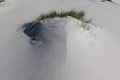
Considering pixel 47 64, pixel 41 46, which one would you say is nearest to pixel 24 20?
pixel 41 46

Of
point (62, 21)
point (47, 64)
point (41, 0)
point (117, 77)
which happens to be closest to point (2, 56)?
point (47, 64)

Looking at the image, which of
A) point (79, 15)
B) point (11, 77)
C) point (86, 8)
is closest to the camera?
point (11, 77)

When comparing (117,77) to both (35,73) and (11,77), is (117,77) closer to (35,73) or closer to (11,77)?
(35,73)

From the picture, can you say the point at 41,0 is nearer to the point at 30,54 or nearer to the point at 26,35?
the point at 26,35

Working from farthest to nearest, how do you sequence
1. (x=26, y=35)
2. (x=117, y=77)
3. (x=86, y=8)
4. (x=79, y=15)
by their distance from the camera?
(x=86, y=8)
(x=79, y=15)
(x=26, y=35)
(x=117, y=77)

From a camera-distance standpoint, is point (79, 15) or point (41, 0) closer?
point (79, 15)

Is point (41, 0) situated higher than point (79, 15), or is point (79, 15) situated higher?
point (79, 15)
